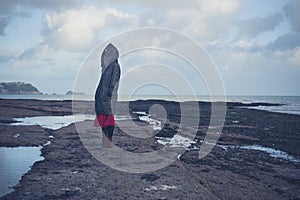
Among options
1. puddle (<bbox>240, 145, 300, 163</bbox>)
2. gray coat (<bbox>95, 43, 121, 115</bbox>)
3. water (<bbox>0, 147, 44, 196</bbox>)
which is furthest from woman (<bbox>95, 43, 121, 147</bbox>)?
puddle (<bbox>240, 145, 300, 163</bbox>)

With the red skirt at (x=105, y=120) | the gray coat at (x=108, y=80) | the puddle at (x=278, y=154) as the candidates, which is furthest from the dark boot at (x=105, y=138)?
the puddle at (x=278, y=154)

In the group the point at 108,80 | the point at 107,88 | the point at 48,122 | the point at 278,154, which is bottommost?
the point at 278,154

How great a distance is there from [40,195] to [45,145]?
5320 mm

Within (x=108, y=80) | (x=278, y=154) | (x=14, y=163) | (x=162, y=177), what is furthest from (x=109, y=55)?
(x=278, y=154)

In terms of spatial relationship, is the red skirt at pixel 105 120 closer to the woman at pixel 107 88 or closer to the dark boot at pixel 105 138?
the woman at pixel 107 88

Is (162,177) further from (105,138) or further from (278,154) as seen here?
(278,154)

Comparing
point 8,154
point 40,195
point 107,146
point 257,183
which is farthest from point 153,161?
point 8,154

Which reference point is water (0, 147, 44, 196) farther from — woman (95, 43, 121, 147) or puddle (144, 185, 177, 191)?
puddle (144, 185, 177, 191)

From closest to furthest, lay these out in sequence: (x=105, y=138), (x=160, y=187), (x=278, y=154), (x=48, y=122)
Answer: (x=160, y=187) → (x=105, y=138) → (x=278, y=154) → (x=48, y=122)

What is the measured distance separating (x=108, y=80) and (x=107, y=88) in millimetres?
238

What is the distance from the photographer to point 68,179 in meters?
5.98

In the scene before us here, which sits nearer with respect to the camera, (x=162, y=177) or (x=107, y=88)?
(x=162, y=177)

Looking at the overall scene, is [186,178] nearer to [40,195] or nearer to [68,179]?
[68,179]

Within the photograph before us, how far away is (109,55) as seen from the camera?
8883 mm
